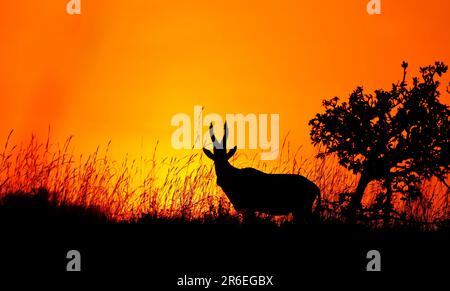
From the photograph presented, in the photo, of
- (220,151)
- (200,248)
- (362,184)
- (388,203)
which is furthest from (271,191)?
(200,248)

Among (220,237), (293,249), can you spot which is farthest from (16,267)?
(293,249)

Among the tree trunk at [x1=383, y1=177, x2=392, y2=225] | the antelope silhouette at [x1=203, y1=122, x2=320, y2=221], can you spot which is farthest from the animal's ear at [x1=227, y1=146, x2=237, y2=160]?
the tree trunk at [x1=383, y1=177, x2=392, y2=225]

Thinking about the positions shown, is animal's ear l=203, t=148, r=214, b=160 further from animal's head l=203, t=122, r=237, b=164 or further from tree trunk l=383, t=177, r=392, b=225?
tree trunk l=383, t=177, r=392, b=225

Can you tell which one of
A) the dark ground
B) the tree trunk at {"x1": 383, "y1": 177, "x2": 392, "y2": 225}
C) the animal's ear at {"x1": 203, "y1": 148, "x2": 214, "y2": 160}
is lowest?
the dark ground

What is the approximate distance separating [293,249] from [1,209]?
4132 millimetres

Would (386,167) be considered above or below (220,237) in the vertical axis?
above

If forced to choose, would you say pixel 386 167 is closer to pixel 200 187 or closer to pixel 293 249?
pixel 200 187

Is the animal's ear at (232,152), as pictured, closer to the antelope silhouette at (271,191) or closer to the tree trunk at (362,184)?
the antelope silhouette at (271,191)

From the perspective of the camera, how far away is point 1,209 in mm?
9086

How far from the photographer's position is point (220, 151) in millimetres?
13828

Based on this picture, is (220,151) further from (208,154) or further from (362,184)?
(362,184)

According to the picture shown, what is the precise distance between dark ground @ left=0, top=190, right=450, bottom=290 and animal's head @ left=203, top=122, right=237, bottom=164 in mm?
4510

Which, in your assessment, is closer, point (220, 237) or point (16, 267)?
point (16, 267)

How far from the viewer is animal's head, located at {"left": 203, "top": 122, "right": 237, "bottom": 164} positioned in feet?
44.9
